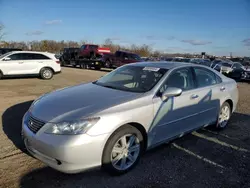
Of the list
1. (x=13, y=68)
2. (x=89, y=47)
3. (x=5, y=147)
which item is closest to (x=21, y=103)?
(x=5, y=147)

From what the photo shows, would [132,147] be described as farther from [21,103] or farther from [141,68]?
[21,103]

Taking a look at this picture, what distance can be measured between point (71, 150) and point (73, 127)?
0.27 metres

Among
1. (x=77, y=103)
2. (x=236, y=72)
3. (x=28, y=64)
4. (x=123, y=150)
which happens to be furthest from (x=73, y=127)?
(x=236, y=72)

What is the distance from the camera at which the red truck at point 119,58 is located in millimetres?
19812

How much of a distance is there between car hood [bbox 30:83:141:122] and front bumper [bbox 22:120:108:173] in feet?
0.82

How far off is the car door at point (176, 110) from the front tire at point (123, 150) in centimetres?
28

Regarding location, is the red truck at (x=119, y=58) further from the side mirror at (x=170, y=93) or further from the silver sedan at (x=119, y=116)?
the side mirror at (x=170, y=93)

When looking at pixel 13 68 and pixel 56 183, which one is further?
pixel 13 68

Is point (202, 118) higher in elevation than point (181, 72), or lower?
lower

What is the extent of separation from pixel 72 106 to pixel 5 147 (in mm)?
1686

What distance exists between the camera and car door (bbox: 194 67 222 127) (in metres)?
4.25

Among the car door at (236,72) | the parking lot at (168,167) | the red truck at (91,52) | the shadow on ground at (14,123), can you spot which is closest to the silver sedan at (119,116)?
the parking lot at (168,167)

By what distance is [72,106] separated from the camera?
308 centimetres

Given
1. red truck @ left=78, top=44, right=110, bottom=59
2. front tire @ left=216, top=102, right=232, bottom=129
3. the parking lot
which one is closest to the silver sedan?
the parking lot
